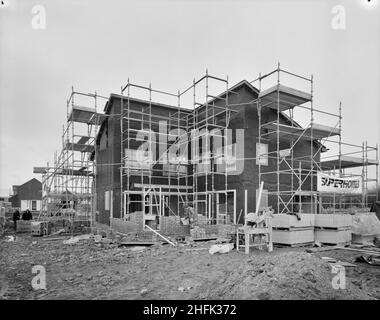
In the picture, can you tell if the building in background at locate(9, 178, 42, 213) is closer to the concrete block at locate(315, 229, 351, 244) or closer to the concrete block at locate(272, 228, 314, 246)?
the concrete block at locate(272, 228, 314, 246)

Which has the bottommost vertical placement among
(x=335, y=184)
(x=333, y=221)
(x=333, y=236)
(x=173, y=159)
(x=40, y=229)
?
(x=40, y=229)

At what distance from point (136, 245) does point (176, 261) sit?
3867mm

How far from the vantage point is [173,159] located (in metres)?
21.7

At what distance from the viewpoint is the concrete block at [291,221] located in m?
12.4

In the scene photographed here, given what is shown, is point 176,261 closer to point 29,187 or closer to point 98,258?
point 98,258

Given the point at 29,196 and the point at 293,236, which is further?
the point at 29,196

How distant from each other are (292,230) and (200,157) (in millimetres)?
10033

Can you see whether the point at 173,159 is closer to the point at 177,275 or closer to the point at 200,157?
the point at 200,157

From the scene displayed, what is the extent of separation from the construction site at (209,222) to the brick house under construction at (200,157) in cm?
8

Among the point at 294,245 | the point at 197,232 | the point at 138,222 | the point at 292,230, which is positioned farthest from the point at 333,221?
the point at 138,222

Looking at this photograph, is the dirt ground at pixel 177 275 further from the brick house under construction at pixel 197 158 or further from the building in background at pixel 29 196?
the building in background at pixel 29 196

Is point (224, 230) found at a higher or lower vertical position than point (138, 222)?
lower
